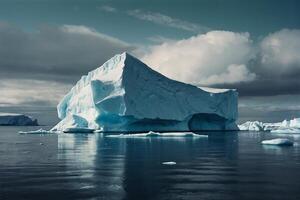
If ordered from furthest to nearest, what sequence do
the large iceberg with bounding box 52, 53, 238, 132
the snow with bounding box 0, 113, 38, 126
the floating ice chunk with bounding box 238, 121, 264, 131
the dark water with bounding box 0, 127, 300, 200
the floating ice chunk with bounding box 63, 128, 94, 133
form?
1. the snow with bounding box 0, 113, 38, 126
2. the floating ice chunk with bounding box 238, 121, 264, 131
3. the floating ice chunk with bounding box 63, 128, 94, 133
4. the large iceberg with bounding box 52, 53, 238, 132
5. the dark water with bounding box 0, 127, 300, 200

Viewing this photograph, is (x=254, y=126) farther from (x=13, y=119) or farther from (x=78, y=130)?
(x=13, y=119)

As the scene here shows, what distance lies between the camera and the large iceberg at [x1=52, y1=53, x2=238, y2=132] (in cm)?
5988

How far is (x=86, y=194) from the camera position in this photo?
14.2 metres

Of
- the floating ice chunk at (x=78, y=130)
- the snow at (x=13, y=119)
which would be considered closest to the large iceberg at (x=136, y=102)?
the floating ice chunk at (x=78, y=130)

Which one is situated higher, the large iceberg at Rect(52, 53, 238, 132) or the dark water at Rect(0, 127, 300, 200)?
the large iceberg at Rect(52, 53, 238, 132)

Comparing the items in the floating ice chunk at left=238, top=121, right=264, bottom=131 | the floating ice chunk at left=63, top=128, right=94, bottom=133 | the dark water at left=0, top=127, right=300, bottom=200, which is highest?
the floating ice chunk at left=238, top=121, right=264, bottom=131

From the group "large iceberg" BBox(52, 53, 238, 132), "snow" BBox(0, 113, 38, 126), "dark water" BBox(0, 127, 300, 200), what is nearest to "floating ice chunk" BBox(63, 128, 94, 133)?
"large iceberg" BBox(52, 53, 238, 132)

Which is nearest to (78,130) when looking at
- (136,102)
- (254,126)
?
(136,102)

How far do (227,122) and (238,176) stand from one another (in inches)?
2369

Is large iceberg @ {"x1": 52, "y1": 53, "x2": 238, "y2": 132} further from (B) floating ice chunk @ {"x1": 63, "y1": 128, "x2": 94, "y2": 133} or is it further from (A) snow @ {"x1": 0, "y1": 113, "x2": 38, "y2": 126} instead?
(A) snow @ {"x1": 0, "y1": 113, "x2": 38, "y2": 126}

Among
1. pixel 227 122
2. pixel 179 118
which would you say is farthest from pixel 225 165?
pixel 227 122

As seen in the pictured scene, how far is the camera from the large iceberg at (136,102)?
196ft

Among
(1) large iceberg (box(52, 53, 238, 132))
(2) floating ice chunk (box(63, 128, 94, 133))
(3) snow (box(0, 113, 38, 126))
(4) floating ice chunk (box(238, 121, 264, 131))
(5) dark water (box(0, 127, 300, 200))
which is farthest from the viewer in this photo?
(3) snow (box(0, 113, 38, 126))

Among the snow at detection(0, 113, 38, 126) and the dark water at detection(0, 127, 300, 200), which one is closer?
the dark water at detection(0, 127, 300, 200)
